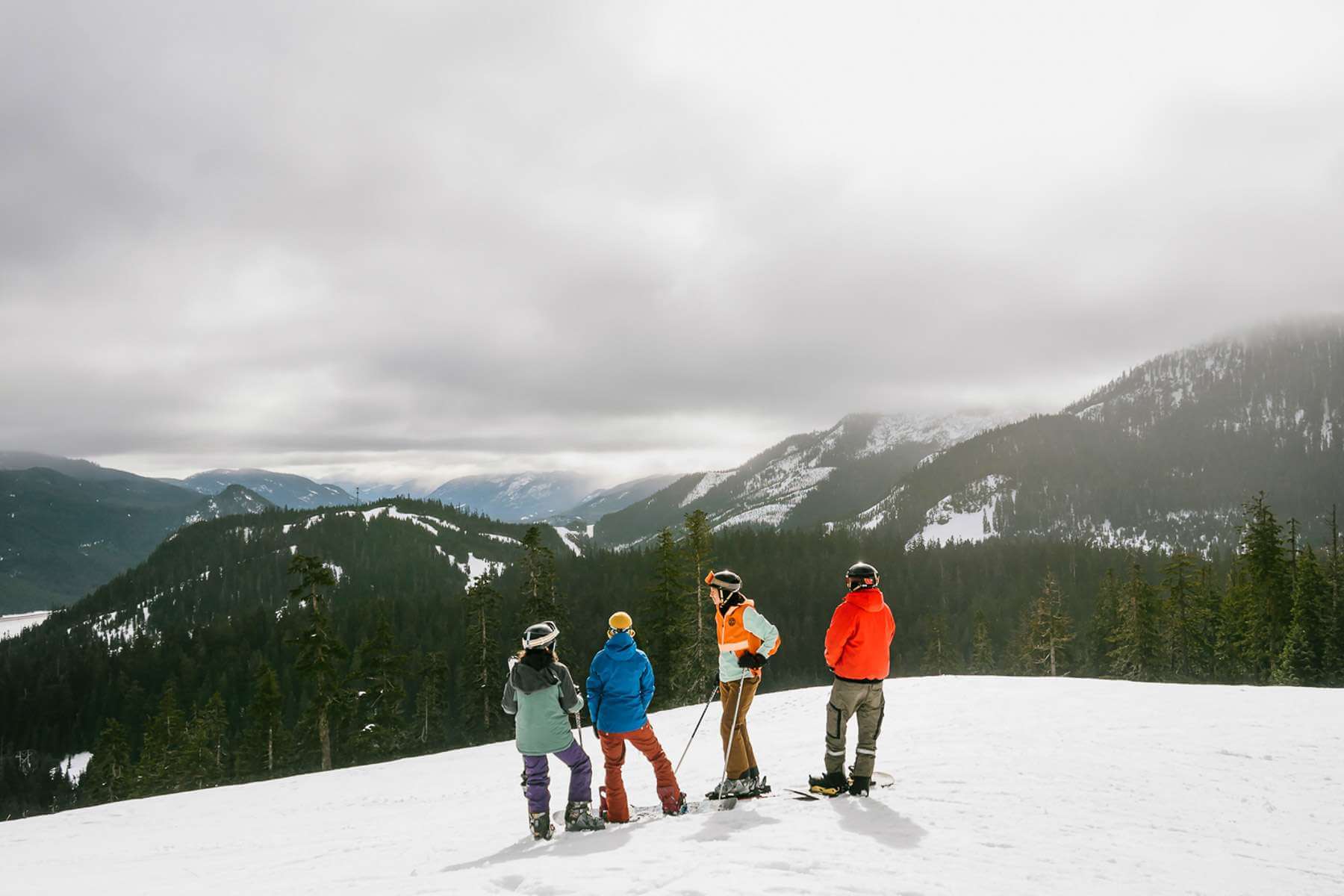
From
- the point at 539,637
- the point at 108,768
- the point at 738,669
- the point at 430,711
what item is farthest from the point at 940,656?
the point at 108,768

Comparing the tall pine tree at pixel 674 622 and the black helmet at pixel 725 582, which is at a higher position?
the black helmet at pixel 725 582

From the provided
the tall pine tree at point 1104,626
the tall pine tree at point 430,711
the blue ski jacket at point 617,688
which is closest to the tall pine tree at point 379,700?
the tall pine tree at point 430,711

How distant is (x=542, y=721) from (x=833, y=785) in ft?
13.4

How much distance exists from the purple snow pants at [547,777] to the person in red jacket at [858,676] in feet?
10.3

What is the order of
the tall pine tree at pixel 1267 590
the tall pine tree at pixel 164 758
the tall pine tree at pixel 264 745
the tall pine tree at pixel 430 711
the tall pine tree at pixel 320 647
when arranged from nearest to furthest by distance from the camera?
the tall pine tree at pixel 320 647 < the tall pine tree at pixel 1267 590 < the tall pine tree at pixel 164 758 < the tall pine tree at pixel 264 745 < the tall pine tree at pixel 430 711

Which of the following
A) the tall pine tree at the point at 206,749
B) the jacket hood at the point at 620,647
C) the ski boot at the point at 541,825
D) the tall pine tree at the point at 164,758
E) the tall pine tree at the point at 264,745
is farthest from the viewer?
the tall pine tree at the point at 206,749

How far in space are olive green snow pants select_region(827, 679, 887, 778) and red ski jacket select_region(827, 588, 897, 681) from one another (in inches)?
6.9

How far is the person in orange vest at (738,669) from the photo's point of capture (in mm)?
8906

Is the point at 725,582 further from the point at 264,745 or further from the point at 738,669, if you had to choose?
the point at 264,745

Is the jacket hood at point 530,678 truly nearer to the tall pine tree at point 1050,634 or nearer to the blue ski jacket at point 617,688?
the blue ski jacket at point 617,688

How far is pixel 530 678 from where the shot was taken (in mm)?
8328

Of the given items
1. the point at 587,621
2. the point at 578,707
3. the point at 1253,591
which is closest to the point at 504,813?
the point at 578,707

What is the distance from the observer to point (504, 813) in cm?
1173

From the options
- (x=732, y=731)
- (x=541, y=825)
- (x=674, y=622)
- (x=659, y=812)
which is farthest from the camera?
(x=674, y=622)
